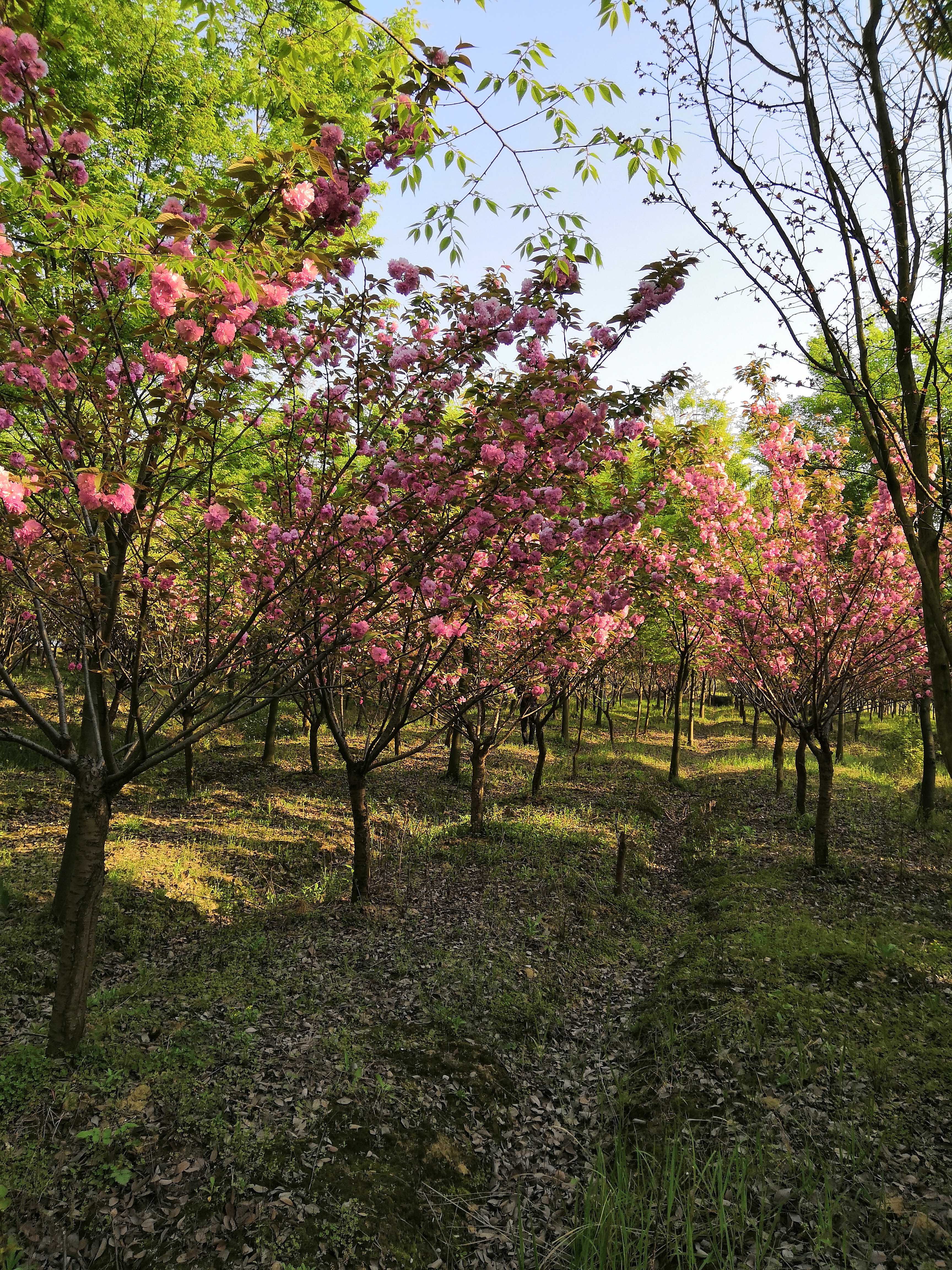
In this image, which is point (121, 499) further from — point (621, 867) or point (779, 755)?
point (779, 755)

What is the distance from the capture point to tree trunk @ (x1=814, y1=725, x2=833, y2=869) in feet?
30.8

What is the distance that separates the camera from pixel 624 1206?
3629 mm

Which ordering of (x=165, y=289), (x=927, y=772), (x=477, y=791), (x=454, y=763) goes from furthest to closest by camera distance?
(x=454, y=763), (x=927, y=772), (x=477, y=791), (x=165, y=289)

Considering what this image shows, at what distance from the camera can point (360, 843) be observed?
8180 millimetres

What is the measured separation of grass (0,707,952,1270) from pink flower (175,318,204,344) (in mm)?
4819

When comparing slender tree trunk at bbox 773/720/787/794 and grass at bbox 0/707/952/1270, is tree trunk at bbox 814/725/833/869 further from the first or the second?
slender tree trunk at bbox 773/720/787/794

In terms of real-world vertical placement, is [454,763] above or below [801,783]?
below

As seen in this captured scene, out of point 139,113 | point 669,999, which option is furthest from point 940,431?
point 139,113

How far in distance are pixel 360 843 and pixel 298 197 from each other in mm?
7268

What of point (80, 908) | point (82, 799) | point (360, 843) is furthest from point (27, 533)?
point (360, 843)

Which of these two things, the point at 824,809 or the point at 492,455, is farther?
the point at 824,809

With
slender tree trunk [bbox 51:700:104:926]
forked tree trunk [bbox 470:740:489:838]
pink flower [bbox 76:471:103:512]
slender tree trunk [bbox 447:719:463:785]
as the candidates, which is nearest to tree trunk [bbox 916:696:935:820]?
forked tree trunk [bbox 470:740:489:838]

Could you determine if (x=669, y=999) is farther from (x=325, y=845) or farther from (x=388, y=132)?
(x=388, y=132)

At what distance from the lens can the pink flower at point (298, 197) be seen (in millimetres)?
2896
